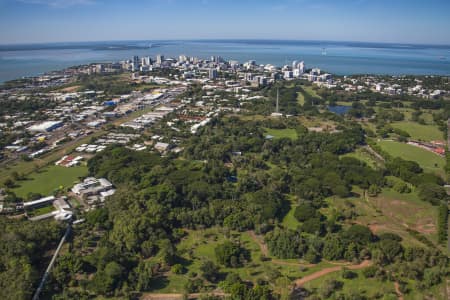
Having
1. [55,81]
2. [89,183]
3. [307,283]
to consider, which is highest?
[55,81]

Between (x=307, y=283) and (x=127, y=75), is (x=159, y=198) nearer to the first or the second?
(x=307, y=283)

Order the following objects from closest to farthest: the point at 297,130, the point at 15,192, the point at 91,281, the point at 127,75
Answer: the point at 91,281, the point at 15,192, the point at 297,130, the point at 127,75

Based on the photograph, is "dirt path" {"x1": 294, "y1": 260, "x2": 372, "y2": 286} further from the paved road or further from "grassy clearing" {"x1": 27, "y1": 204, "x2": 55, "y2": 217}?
"grassy clearing" {"x1": 27, "y1": 204, "x2": 55, "y2": 217}

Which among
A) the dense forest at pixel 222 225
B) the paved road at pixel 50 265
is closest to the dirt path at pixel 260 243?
the dense forest at pixel 222 225

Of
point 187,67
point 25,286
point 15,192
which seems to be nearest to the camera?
point 25,286

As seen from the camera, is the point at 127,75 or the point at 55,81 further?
the point at 127,75

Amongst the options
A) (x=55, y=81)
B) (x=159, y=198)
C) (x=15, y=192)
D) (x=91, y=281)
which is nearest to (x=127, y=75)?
(x=55, y=81)

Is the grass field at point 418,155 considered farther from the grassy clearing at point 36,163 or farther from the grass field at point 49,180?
the grassy clearing at point 36,163

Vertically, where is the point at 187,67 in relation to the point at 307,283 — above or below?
above
